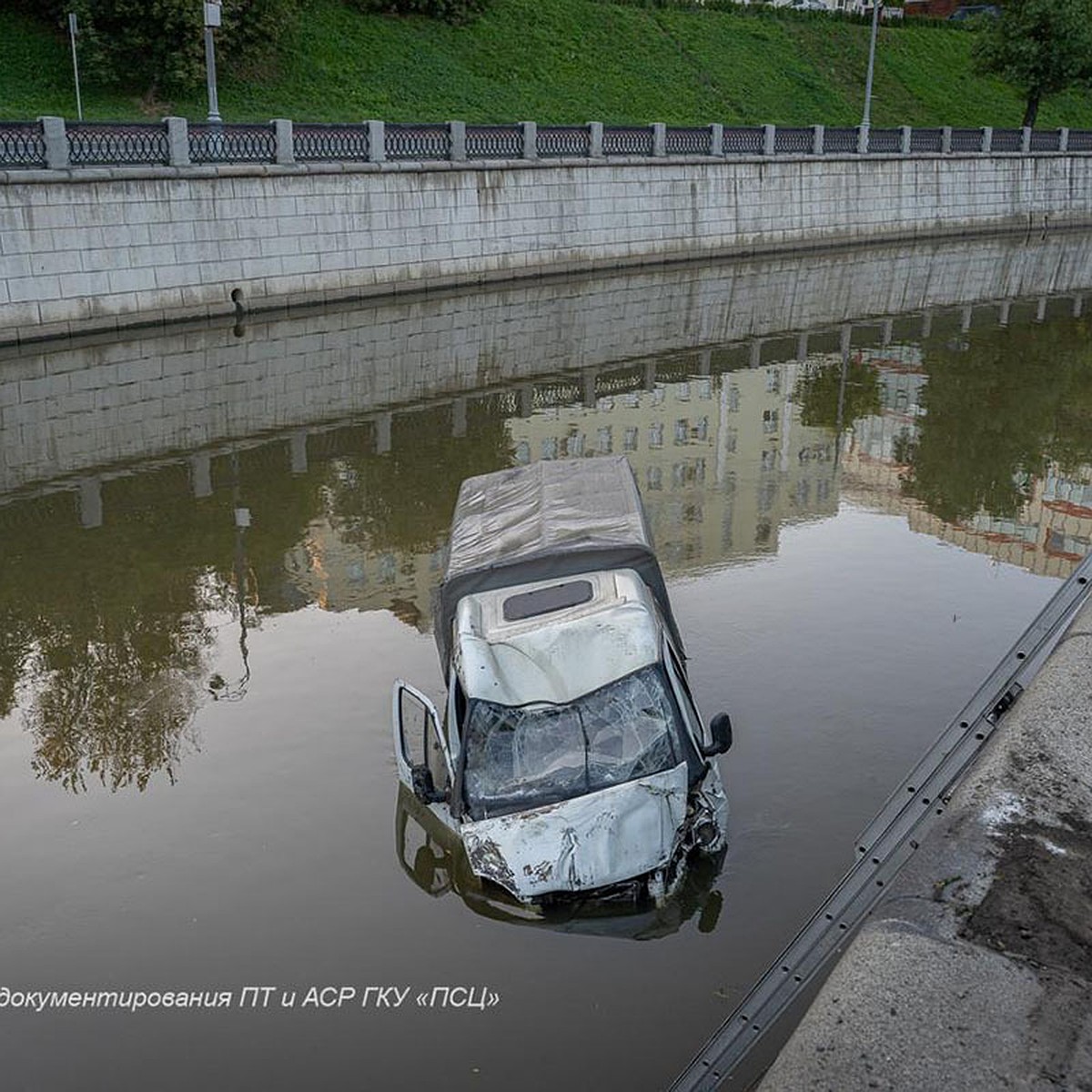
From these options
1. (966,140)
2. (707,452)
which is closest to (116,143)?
(707,452)

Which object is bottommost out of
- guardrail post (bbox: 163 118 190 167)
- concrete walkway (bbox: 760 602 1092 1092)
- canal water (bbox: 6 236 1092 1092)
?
canal water (bbox: 6 236 1092 1092)

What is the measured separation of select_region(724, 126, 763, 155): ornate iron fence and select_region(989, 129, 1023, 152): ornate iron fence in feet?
39.9

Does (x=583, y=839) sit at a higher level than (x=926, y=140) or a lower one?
lower

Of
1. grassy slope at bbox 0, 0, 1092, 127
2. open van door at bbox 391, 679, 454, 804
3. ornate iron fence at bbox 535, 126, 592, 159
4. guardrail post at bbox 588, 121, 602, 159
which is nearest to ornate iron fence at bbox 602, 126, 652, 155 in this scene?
guardrail post at bbox 588, 121, 602, 159

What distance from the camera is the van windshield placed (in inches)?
296

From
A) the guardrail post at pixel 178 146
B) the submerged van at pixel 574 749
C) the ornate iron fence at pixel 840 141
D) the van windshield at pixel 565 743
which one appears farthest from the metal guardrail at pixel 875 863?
the ornate iron fence at pixel 840 141

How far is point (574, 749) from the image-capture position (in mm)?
→ 7551

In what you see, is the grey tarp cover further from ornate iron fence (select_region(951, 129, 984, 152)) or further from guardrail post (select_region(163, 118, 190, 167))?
ornate iron fence (select_region(951, 129, 984, 152))

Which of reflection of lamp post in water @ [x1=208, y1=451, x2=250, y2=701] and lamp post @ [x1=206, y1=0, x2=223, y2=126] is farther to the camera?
lamp post @ [x1=206, y1=0, x2=223, y2=126]

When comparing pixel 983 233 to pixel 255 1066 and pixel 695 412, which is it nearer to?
pixel 695 412

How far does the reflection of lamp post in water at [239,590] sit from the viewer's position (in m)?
10.6

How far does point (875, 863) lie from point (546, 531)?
330cm

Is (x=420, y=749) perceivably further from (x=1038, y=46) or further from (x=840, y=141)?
(x=1038, y=46)

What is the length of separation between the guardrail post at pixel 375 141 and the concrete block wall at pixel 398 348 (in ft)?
10.4
